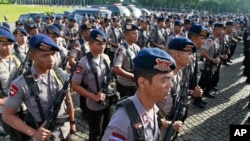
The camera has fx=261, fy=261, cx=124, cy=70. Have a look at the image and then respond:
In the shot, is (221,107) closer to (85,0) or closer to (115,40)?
(115,40)

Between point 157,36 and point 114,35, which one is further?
point 157,36

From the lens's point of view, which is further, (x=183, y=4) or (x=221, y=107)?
(x=183, y=4)

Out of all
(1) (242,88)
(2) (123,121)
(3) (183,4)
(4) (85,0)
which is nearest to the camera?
(2) (123,121)

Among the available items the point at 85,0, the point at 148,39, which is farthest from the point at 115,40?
the point at 85,0

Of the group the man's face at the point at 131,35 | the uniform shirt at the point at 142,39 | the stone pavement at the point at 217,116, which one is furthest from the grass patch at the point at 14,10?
the man's face at the point at 131,35

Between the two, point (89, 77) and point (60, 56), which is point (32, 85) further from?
point (60, 56)

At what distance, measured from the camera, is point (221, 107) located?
8.30 meters

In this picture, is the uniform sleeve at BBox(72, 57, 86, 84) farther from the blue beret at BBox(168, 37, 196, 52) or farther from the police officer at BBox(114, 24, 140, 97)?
the blue beret at BBox(168, 37, 196, 52)

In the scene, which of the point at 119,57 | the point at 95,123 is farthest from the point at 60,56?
the point at 95,123

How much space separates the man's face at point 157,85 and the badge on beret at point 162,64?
0.19ft

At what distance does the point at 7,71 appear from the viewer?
4730 millimetres

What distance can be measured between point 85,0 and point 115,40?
315ft

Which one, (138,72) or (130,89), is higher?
(138,72)

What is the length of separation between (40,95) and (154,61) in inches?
67.4
